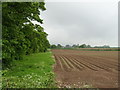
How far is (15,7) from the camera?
7.96 metres

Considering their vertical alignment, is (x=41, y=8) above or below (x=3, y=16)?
above

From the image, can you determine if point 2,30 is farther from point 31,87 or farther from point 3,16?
point 31,87

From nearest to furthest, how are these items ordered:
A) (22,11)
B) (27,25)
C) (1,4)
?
(1,4)
(22,11)
(27,25)

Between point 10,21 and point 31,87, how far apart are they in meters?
5.09

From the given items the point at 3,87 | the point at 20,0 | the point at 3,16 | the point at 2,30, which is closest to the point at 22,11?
the point at 20,0

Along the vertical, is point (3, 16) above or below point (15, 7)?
below

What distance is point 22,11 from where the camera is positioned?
326 inches

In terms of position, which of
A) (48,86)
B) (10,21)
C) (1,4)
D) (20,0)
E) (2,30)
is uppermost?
(20,0)

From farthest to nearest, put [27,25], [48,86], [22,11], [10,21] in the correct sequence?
[27,25] < [22,11] < [10,21] < [48,86]

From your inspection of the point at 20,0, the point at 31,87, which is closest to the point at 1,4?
the point at 20,0

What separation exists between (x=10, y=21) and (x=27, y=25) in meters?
3.31

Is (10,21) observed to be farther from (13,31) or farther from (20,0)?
(20,0)

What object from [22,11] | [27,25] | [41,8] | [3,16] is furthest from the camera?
[27,25]

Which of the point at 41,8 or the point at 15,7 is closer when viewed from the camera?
the point at 15,7
